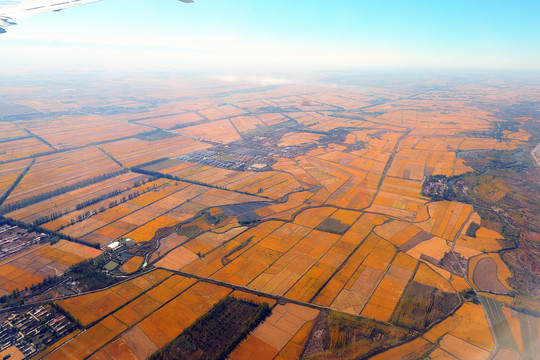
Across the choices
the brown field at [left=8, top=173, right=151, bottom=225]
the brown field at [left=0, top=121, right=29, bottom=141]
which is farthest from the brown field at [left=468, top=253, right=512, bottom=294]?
the brown field at [left=0, top=121, right=29, bottom=141]

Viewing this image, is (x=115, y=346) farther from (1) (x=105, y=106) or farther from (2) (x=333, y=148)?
(1) (x=105, y=106)

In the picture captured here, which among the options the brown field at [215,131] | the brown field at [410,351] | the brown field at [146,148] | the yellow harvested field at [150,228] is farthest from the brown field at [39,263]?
the brown field at [215,131]

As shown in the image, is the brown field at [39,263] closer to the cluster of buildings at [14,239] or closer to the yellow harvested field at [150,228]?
the cluster of buildings at [14,239]

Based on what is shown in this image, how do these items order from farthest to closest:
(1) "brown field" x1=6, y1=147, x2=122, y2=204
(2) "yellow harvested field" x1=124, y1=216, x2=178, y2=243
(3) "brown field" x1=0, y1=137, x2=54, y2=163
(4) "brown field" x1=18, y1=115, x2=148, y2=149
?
(4) "brown field" x1=18, y1=115, x2=148, y2=149
(3) "brown field" x1=0, y1=137, x2=54, y2=163
(1) "brown field" x1=6, y1=147, x2=122, y2=204
(2) "yellow harvested field" x1=124, y1=216, x2=178, y2=243

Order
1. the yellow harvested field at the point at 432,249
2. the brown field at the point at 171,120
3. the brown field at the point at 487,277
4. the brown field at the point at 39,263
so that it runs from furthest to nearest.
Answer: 1. the brown field at the point at 171,120
2. the yellow harvested field at the point at 432,249
3. the brown field at the point at 39,263
4. the brown field at the point at 487,277

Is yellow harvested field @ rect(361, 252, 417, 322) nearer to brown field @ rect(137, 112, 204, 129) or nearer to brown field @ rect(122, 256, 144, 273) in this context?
brown field @ rect(122, 256, 144, 273)

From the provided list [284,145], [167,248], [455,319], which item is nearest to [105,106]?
[284,145]

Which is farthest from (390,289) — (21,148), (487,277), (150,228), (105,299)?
(21,148)
